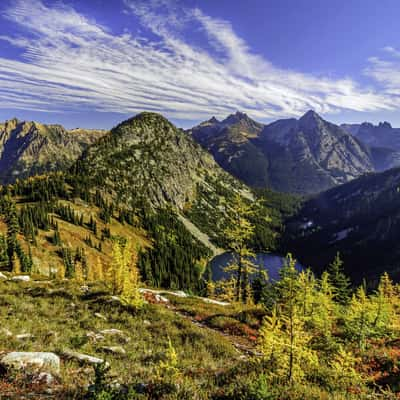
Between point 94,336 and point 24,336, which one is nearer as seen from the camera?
point 24,336

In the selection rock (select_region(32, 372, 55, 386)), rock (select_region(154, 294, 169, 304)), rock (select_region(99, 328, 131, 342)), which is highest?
rock (select_region(32, 372, 55, 386))

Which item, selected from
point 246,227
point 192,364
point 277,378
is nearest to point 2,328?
point 192,364

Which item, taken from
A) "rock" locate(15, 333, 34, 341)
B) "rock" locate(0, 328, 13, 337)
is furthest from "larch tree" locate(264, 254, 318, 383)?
"rock" locate(0, 328, 13, 337)

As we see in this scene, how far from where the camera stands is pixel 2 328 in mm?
13852

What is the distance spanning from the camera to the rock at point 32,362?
9.32 m

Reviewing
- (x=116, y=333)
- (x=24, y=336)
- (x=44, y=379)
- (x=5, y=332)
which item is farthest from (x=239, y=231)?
(x=44, y=379)

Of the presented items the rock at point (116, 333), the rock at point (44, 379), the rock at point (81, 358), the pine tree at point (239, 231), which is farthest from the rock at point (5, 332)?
the pine tree at point (239, 231)

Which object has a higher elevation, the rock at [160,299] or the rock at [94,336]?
the rock at [94,336]

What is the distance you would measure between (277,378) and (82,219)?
14201 cm

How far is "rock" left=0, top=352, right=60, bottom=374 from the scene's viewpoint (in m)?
9.32

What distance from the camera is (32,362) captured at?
960 cm

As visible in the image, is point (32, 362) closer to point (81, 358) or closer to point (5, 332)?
point (81, 358)

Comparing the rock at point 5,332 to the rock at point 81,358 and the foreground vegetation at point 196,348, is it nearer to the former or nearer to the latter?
the foreground vegetation at point 196,348

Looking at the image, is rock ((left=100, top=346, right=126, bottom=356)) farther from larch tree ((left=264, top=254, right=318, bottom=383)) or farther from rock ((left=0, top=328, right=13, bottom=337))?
larch tree ((left=264, top=254, right=318, bottom=383))
